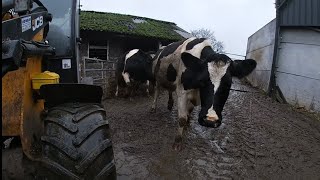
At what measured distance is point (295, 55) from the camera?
10.9m

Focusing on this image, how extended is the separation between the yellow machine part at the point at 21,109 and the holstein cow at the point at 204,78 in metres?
2.63

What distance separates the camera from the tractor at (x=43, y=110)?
8.07 ft

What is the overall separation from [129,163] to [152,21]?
→ 1963 cm

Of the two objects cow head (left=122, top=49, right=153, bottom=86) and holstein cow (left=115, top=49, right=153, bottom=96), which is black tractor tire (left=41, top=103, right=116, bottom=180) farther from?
cow head (left=122, top=49, right=153, bottom=86)

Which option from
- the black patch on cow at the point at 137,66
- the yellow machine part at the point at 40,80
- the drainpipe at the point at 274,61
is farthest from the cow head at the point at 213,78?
the drainpipe at the point at 274,61

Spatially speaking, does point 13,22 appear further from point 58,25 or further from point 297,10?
point 297,10

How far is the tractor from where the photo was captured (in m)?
2.46

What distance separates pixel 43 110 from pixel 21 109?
1.73 ft

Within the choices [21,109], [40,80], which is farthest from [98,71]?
[21,109]

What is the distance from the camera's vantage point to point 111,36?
1880 cm

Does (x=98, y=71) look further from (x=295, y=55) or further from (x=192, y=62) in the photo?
(x=192, y=62)

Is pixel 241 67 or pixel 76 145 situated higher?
pixel 241 67

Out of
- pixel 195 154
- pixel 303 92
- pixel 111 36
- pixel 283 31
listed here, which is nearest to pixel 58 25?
pixel 195 154

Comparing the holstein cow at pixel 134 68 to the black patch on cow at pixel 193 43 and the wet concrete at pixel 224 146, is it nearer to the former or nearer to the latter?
the wet concrete at pixel 224 146
